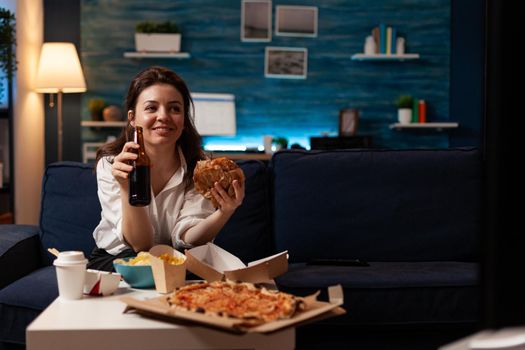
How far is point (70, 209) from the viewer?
2.60 metres

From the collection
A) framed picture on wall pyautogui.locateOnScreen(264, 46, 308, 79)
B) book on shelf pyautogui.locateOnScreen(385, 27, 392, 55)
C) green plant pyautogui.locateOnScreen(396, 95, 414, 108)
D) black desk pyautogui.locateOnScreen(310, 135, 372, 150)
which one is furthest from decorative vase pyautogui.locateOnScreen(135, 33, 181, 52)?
green plant pyautogui.locateOnScreen(396, 95, 414, 108)

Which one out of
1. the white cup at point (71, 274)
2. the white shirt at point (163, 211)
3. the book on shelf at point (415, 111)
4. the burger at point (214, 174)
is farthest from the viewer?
the book on shelf at point (415, 111)

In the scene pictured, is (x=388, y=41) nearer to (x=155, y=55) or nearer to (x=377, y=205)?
(x=155, y=55)

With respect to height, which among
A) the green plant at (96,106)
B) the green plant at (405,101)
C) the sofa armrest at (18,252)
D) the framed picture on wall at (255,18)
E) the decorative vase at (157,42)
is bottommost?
the sofa armrest at (18,252)

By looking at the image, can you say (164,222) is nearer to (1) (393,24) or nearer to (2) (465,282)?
(2) (465,282)

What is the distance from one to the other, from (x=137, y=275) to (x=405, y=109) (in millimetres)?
4295

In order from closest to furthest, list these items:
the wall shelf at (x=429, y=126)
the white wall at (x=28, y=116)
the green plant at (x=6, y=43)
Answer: the green plant at (x=6, y=43), the white wall at (x=28, y=116), the wall shelf at (x=429, y=126)

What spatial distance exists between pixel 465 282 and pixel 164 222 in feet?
3.36

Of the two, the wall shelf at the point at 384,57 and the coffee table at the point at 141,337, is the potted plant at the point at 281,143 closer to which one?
the wall shelf at the point at 384,57

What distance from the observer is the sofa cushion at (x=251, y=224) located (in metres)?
2.56

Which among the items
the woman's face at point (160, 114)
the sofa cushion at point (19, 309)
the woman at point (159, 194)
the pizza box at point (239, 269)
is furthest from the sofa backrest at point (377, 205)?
the sofa cushion at point (19, 309)

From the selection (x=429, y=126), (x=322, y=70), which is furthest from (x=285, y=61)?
(x=429, y=126)

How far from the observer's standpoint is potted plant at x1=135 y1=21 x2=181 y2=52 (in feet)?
18.2

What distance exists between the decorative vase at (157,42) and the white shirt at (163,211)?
3416mm
